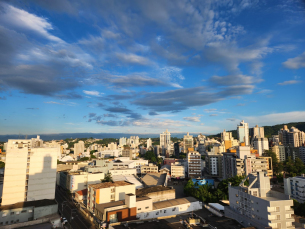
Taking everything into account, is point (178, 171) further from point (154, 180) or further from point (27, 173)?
point (27, 173)

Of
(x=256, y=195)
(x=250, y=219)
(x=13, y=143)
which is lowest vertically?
(x=250, y=219)

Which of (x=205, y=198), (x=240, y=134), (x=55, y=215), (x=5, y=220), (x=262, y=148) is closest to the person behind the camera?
(x=5, y=220)

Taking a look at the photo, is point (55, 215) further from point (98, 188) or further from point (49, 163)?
point (49, 163)

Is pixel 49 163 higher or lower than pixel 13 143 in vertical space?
lower

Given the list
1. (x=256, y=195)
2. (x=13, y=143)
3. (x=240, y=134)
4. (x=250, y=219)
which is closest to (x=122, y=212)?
(x=250, y=219)

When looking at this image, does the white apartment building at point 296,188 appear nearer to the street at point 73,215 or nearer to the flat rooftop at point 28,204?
the street at point 73,215

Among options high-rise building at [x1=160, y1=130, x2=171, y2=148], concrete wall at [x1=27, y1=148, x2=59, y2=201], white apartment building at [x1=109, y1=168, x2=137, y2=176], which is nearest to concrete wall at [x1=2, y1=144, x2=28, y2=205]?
concrete wall at [x1=27, y1=148, x2=59, y2=201]
